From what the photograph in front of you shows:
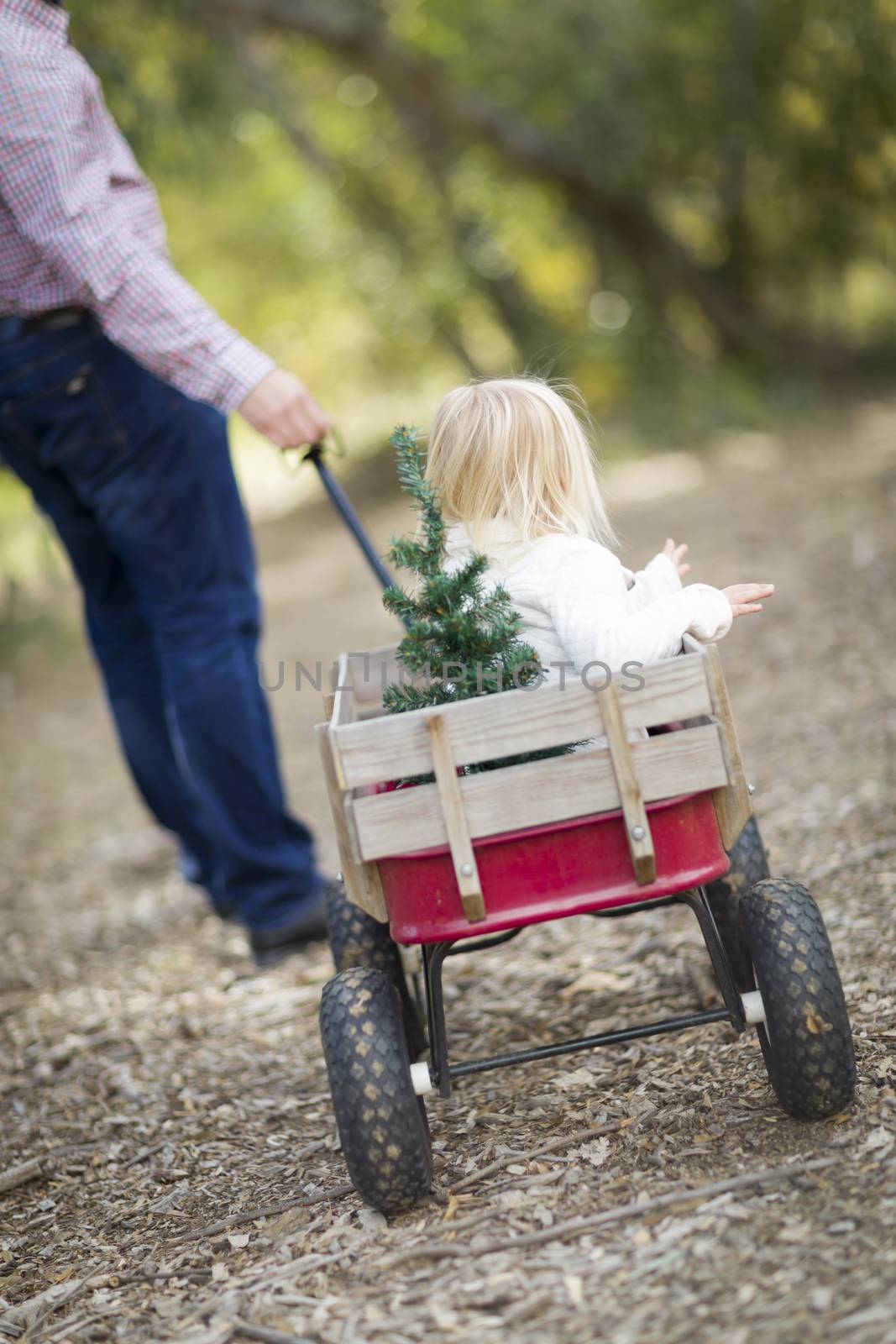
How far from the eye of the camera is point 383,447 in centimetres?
1319

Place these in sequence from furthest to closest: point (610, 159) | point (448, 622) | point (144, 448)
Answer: point (610, 159) < point (144, 448) < point (448, 622)

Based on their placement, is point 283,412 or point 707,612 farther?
point 283,412

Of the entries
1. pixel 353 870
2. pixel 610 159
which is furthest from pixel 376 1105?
pixel 610 159

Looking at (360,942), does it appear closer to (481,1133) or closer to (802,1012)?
(481,1133)

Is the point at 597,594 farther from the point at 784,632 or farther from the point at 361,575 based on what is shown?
the point at 361,575

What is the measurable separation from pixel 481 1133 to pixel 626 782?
72cm

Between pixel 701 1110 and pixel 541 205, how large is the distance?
11.4 meters

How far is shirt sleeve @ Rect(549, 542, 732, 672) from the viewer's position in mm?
2055

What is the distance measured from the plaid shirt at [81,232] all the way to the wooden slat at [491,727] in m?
1.01

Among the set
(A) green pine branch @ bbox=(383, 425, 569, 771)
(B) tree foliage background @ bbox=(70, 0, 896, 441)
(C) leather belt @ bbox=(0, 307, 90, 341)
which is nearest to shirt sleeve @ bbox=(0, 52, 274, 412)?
(C) leather belt @ bbox=(0, 307, 90, 341)

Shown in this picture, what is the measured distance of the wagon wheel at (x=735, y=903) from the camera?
2.33m

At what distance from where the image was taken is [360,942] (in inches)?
94.4

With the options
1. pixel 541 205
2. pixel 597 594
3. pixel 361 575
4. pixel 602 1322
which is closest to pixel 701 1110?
pixel 602 1322

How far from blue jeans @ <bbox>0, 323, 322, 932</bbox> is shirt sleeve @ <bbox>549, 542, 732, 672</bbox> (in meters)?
1.17
